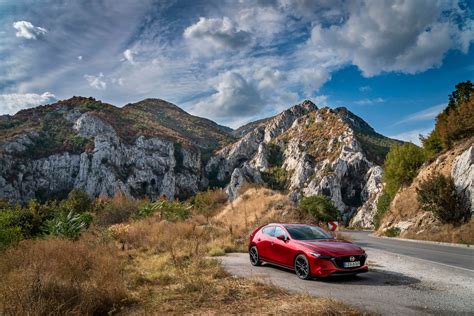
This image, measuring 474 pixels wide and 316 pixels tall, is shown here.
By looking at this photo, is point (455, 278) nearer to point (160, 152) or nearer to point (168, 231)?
point (168, 231)

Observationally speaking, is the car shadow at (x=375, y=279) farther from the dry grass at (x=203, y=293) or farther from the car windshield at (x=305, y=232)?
the dry grass at (x=203, y=293)

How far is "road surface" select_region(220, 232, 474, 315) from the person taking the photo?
6812mm

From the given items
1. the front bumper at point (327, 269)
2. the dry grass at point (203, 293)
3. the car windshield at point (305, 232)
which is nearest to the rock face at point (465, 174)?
the car windshield at point (305, 232)

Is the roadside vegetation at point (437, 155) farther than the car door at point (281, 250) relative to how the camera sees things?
Yes

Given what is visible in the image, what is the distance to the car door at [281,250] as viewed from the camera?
10.7 m

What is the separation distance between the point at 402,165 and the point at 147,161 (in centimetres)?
8145

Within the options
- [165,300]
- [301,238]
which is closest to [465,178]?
[301,238]

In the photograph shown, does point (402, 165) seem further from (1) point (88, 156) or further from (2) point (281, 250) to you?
(1) point (88, 156)

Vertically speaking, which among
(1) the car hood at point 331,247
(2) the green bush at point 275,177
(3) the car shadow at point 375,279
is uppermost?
(2) the green bush at point 275,177

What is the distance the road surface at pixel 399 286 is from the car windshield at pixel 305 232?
46.2 inches

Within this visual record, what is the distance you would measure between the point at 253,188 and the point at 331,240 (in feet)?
70.2

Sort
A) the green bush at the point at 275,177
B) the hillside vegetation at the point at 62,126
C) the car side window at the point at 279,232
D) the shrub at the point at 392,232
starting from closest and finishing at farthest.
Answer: the car side window at the point at 279,232
the shrub at the point at 392,232
the hillside vegetation at the point at 62,126
the green bush at the point at 275,177

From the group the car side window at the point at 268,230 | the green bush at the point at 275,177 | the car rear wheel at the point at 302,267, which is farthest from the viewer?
the green bush at the point at 275,177

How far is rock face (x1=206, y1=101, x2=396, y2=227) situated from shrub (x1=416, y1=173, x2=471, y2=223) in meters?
50.0
